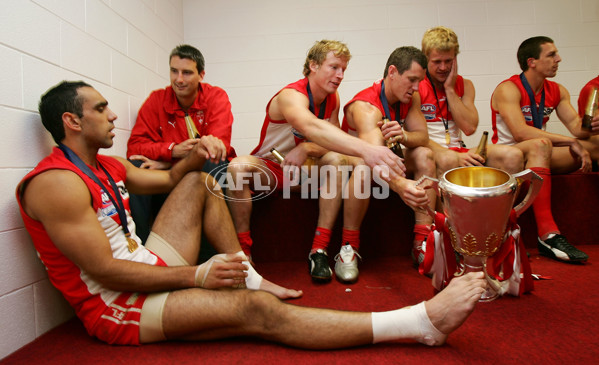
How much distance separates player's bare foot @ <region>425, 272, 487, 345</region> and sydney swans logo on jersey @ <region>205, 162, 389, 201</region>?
32.0 inches

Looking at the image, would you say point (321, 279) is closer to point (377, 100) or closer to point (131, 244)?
point (131, 244)

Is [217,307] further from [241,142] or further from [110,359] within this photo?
[241,142]

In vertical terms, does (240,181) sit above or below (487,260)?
above

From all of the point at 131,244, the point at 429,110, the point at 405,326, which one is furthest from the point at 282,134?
the point at 405,326

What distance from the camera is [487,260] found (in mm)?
1498

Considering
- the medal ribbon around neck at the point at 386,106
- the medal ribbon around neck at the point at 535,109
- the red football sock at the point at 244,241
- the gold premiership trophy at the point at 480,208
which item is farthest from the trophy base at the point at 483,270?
the medal ribbon around neck at the point at 535,109

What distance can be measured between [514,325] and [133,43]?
7.68 ft

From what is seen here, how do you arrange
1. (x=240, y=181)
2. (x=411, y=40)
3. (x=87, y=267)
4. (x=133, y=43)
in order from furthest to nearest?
(x=411, y=40)
(x=133, y=43)
(x=240, y=181)
(x=87, y=267)

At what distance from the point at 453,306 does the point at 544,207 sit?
1.41 m

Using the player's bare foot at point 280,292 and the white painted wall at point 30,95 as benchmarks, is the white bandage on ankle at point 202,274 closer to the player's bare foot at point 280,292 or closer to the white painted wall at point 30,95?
the player's bare foot at point 280,292

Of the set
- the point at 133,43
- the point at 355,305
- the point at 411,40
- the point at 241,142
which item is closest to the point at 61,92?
the point at 133,43

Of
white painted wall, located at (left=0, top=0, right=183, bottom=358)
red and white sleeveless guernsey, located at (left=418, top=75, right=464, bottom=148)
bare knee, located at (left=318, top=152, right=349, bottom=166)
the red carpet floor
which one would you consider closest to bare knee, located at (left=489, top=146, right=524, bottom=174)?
red and white sleeveless guernsey, located at (left=418, top=75, right=464, bottom=148)

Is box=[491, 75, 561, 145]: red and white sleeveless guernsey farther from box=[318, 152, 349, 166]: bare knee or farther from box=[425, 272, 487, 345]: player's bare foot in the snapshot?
box=[425, 272, 487, 345]: player's bare foot

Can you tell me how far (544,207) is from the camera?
217cm
